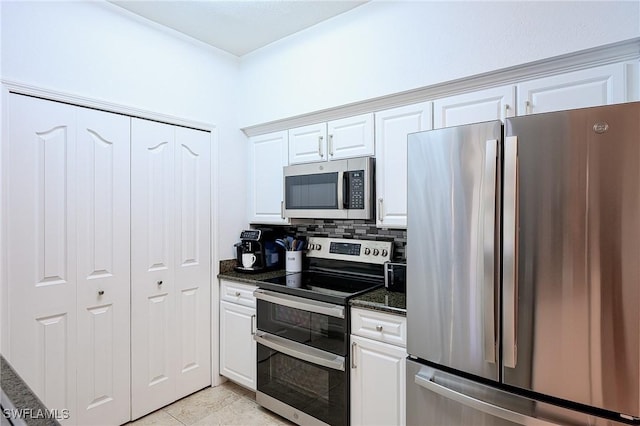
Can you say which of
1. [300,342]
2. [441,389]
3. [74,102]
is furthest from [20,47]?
[441,389]

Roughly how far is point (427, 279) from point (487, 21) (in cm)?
135

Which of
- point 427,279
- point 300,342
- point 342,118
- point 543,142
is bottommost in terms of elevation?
point 300,342

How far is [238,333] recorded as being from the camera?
2.69 metres

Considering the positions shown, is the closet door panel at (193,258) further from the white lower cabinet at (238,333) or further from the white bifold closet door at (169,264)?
the white lower cabinet at (238,333)

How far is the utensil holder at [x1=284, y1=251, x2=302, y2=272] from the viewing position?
2838mm

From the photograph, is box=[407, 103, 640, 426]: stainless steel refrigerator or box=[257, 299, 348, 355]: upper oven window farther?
box=[257, 299, 348, 355]: upper oven window

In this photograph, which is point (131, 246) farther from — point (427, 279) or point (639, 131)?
point (639, 131)

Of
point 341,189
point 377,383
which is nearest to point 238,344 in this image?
point 377,383

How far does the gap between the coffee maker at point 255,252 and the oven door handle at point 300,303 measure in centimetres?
41

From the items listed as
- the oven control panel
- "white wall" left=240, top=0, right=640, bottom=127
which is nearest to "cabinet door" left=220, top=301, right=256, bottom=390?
the oven control panel

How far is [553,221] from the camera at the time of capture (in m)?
1.27

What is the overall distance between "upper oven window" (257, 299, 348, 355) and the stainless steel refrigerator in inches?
19.4

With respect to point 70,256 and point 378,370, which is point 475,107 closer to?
point 378,370

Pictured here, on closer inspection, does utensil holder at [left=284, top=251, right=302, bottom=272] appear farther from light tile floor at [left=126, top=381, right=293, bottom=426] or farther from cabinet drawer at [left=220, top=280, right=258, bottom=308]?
light tile floor at [left=126, top=381, right=293, bottom=426]
